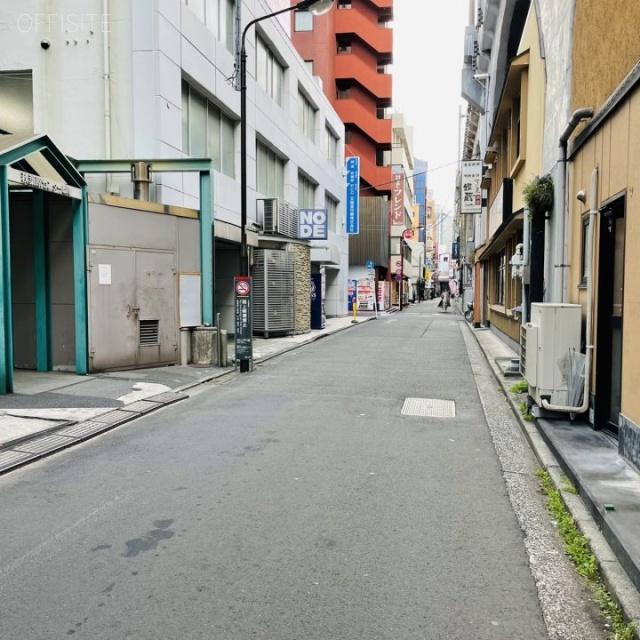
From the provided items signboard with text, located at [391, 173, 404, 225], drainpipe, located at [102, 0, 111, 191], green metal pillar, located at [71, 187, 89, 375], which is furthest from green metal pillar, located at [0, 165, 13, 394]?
signboard with text, located at [391, 173, 404, 225]

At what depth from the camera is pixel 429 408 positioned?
916 cm

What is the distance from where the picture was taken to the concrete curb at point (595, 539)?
3.34 metres

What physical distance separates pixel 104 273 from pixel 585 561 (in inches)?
394

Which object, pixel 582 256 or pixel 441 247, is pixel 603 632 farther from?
pixel 441 247

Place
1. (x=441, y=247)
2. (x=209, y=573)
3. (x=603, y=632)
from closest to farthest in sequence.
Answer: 1. (x=603, y=632)
2. (x=209, y=573)
3. (x=441, y=247)

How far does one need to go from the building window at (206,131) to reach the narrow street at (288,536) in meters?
9.97

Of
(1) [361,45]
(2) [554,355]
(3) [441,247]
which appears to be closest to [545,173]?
(2) [554,355]

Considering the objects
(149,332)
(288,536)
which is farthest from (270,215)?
(288,536)

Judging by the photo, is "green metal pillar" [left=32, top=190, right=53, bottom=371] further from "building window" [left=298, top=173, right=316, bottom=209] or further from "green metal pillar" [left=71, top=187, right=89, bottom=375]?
"building window" [left=298, top=173, right=316, bottom=209]

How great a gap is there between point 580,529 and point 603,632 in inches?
52.9

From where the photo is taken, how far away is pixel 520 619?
3.28m

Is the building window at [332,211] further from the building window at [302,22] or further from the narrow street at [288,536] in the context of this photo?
the narrow street at [288,536]

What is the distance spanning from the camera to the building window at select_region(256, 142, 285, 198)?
72.5 ft

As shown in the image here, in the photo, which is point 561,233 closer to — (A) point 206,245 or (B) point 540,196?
(B) point 540,196
